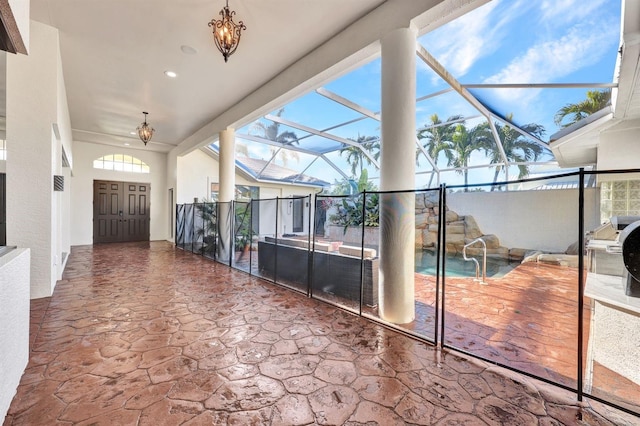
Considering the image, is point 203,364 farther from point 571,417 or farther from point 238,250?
point 238,250

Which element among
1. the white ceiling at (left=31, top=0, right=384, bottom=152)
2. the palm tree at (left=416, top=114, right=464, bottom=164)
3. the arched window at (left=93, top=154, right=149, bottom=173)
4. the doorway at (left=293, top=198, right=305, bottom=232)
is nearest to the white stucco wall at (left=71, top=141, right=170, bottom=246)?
the arched window at (left=93, top=154, right=149, bottom=173)

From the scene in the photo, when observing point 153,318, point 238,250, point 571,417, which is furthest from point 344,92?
point 571,417

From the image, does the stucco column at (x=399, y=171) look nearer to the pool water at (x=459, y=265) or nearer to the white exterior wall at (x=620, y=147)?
the pool water at (x=459, y=265)

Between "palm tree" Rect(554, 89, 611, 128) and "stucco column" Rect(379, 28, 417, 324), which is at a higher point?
"palm tree" Rect(554, 89, 611, 128)

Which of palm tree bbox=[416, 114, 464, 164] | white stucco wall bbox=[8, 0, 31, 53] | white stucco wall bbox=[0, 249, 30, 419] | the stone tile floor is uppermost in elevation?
palm tree bbox=[416, 114, 464, 164]

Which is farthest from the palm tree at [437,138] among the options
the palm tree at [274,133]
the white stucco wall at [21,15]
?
the white stucco wall at [21,15]

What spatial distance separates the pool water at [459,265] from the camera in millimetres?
2490

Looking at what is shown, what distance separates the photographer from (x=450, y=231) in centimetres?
280

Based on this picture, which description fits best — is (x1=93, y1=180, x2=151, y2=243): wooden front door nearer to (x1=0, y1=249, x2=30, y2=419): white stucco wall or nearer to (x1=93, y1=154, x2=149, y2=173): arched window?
(x1=93, y1=154, x2=149, y2=173): arched window

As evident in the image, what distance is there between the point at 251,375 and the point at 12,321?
1.64 m

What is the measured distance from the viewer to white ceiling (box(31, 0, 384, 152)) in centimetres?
345

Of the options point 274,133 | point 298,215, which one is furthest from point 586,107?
point 274,133

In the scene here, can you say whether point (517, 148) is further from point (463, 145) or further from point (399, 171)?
point (399, 171)

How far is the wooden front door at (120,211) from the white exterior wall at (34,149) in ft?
22.3
